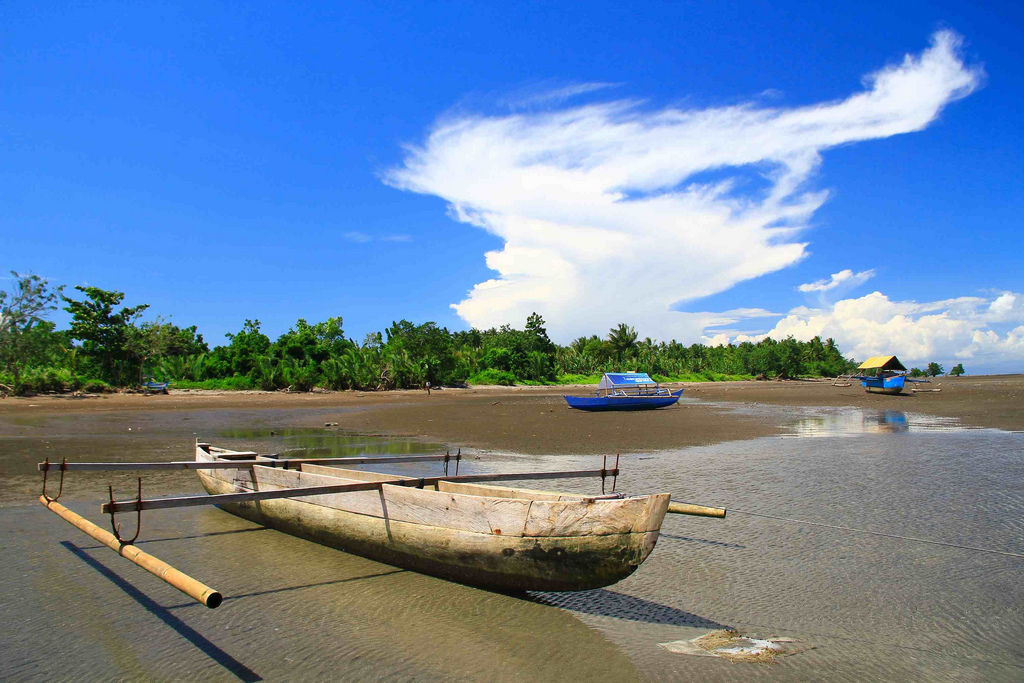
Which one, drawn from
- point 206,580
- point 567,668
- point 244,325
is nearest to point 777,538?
point 567,668

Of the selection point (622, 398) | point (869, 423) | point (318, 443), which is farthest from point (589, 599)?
point (622, 398)

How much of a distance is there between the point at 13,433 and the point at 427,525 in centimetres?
1533

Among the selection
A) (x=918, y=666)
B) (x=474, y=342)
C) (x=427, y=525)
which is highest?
(x=474, y=342)

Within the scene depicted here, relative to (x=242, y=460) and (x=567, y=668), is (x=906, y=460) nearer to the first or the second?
(x=567, y=668)

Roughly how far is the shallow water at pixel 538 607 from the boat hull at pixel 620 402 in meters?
17.9

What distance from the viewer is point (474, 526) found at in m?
4.52

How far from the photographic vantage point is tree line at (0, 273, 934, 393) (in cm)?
3031

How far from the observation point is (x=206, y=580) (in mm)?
5066

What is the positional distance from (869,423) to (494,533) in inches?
763

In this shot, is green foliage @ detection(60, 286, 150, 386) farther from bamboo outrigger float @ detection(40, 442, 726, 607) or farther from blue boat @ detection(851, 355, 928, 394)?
blue boat @ detection(851, 355, 928, 394)

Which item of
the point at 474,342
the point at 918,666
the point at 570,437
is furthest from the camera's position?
the point at 474,342

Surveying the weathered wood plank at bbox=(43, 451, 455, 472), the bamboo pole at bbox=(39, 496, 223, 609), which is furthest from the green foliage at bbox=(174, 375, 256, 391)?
the bamboo pole at bbox=(39, 496, 223, 609)

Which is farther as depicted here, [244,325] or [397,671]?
[244,325]

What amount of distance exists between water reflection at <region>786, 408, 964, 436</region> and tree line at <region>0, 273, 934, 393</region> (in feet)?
88.1
